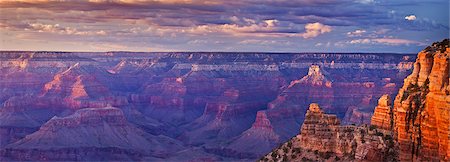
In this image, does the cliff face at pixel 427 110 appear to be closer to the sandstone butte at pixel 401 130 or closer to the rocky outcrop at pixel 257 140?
the sandstone butte at pixel 401 130

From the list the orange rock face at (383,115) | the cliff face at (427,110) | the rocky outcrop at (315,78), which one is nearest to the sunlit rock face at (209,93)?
the rocky outcrop at (315,78)

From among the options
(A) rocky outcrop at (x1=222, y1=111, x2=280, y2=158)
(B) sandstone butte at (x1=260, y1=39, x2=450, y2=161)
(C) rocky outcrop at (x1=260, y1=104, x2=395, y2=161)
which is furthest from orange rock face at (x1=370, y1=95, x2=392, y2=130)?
(A) rocky outcrop at (x1=222, y1=111, x2=280, y2=158)

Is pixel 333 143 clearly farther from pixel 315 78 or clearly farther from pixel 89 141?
pixel 315 78

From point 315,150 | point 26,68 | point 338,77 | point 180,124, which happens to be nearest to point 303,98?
point 338,77

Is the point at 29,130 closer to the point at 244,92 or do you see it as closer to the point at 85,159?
the point at 85,159

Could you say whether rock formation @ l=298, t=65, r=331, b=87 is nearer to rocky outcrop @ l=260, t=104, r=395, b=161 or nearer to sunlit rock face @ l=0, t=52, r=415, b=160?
sunlit rock face @ l=0, t=52, r=415, b=160

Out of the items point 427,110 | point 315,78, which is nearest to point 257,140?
point 315,78
